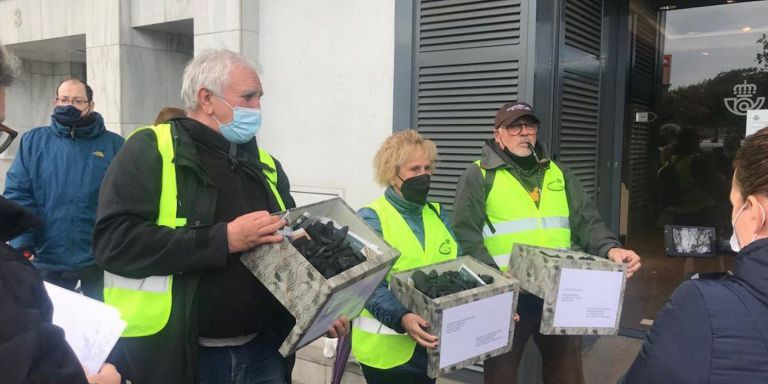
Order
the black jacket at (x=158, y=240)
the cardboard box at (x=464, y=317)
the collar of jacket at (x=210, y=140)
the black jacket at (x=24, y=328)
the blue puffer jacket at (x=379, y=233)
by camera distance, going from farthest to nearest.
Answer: the blue puffer jacket at (x=379, y=233), the cardboard box at (x=464, y=317), the collar of jacket at (x=210, y=140), the black jacket at (x=158, y=240), the black jacket at (x=24, y=328)

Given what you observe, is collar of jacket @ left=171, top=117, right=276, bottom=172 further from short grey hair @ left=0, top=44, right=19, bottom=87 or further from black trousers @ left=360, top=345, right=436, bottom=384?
black trousers @ left=360, top=345, right=436, bottom=384

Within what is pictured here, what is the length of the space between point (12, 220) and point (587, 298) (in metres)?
2.09

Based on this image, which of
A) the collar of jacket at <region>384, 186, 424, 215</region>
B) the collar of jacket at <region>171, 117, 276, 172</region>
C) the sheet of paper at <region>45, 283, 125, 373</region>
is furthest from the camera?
the collar of jacket at <region>384, 186, 424, 215</region>

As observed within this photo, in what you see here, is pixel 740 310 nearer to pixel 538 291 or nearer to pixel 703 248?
pixel 538 291

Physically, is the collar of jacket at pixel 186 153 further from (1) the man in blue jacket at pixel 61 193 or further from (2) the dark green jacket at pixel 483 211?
(1) the man in blue jacket at pixel 61 193

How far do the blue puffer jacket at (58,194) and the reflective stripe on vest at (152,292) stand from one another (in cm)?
184

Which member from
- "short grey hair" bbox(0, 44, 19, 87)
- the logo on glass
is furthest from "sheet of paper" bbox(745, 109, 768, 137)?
"short grey hair" bbox(0, 44, 19, 87)

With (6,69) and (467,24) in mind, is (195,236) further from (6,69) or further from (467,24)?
(467,24)

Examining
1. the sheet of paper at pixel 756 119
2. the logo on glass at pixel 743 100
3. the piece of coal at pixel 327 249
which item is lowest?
the piece of coal at pixel 327 249

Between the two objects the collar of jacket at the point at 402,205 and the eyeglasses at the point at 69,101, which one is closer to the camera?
the collar of jacket at the point at 402,205

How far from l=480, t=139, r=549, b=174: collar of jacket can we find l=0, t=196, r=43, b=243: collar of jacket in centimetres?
203

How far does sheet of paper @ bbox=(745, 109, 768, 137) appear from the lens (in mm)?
3633

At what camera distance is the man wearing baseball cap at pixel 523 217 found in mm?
2756

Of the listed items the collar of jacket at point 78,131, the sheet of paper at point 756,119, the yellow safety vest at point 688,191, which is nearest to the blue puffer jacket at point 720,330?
the sheet of paper at point 756,119
